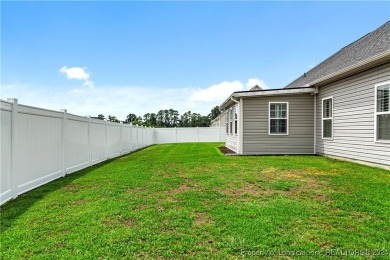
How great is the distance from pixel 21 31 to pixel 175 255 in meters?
11.8

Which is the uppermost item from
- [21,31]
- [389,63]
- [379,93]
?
[21,31]

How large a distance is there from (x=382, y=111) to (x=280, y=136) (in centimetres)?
447

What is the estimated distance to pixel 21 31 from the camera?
34.7 ft

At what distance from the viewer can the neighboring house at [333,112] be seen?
7.08m

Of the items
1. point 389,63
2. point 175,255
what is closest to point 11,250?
point 175,255

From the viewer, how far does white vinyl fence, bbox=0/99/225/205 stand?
169 inches

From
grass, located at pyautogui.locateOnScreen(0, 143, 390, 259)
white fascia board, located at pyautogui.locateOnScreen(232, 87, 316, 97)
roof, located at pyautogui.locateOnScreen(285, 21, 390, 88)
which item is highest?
roof, located at pyautogui.locateOnScreen(285, 21, 390, 88)

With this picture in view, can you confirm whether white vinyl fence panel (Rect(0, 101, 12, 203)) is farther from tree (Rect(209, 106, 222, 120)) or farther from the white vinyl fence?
tree (Rect(209, 106, 222, 120))

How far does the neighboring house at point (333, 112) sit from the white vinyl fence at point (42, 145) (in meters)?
5.97

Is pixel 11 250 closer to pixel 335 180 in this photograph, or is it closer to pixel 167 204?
pixel 167 204

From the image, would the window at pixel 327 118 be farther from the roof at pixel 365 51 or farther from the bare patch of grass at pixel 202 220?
the bare patch of grass at pixel 202 220

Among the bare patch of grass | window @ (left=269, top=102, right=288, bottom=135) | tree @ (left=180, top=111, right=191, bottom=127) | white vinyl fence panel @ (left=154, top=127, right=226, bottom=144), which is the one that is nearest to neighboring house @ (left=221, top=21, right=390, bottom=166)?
window @ (left=269, top=102, right=288, bottom=135)

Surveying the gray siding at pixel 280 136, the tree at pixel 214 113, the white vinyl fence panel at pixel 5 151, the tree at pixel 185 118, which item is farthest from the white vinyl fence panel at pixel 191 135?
the tree at pixel 214 113

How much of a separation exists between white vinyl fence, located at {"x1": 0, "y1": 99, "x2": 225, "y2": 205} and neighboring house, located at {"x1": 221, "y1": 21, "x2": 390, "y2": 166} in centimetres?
597
